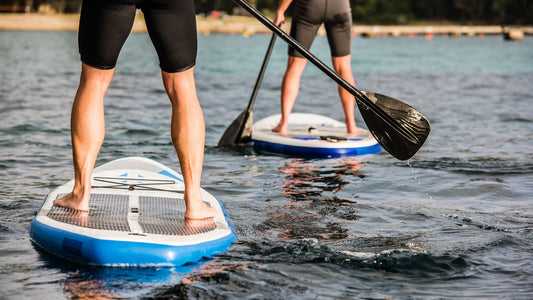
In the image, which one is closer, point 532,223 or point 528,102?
point 532,223

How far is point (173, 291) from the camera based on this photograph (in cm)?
330

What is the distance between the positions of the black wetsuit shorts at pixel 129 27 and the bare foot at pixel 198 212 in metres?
0.74

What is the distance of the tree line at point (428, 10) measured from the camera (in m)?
88.6

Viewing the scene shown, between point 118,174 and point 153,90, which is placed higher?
point 118,174

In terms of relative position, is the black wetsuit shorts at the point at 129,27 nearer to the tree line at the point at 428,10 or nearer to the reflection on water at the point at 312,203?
the reflection on water at the point at 312,203

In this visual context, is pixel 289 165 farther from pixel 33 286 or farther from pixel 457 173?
pixel 33 286

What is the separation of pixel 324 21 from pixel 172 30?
3681mm

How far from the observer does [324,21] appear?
726cm

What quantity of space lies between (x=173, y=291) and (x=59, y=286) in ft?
1.71

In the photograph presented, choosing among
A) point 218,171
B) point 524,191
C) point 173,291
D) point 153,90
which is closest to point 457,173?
point 524,191

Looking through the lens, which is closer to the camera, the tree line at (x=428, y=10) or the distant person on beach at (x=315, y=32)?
the distant person on beach at (x=315, y=32)

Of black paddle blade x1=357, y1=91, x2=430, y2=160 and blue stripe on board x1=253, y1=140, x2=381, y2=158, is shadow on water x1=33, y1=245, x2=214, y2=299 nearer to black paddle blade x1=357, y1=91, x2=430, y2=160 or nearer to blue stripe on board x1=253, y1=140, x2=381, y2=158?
black paddle blade x1=357, y1=91, x2=430, y2=160

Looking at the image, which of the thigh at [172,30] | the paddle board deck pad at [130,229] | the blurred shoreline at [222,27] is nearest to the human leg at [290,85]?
the paddle board deck pad at [130,229]

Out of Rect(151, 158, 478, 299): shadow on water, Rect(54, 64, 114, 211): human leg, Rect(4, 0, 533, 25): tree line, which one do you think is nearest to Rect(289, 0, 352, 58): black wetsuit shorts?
Rect(151, 158, 478, 299): shadow on water
